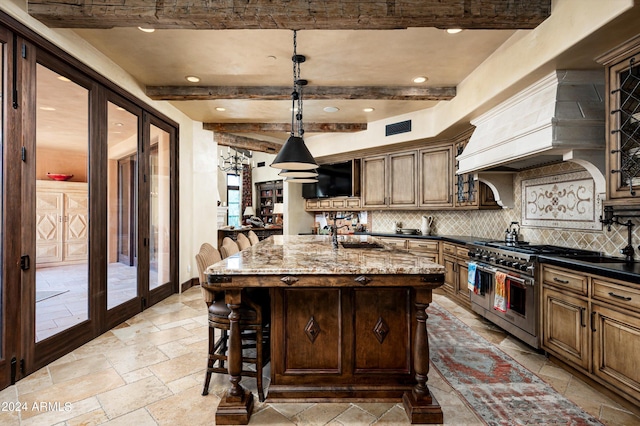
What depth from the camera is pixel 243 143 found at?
22.7 feet

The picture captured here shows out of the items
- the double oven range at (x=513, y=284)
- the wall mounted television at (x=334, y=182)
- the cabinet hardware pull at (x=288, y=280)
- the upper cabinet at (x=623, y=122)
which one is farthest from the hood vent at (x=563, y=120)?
the wall mounted television at (x=334, y=182)

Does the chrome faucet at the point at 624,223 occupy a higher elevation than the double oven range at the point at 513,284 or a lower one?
higher

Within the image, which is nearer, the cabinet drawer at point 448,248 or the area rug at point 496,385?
the area rug at point 496,385

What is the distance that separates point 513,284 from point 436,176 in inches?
103

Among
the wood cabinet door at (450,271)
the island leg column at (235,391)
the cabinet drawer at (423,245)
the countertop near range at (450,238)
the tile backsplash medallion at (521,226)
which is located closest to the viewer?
the island leg column at (235,391)

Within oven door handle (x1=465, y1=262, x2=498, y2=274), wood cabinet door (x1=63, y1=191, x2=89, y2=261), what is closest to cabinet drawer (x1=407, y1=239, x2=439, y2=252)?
oven door handle (x1=465, y1=262, x2=498, y2=274)

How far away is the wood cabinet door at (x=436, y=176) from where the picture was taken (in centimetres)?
533

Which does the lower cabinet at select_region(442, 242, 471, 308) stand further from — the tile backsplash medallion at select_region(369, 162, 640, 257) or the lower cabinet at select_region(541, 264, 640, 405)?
the lower cabinet at select_region(541, 264, 640, 405)

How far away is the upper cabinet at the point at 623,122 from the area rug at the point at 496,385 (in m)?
1.52

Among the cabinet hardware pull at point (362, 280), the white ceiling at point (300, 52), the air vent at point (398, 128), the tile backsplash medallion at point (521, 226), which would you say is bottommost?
the cabinet hardware pull at point (362, 280)

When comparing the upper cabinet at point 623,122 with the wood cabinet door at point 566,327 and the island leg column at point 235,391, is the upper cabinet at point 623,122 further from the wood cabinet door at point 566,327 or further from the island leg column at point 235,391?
the island leg column at point 235,391

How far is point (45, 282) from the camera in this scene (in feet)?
9.18

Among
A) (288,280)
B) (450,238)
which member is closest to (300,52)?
(288,280)

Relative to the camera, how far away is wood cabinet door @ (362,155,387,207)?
6.35m
